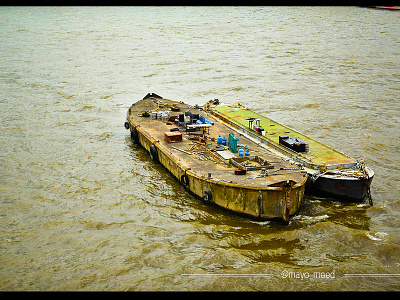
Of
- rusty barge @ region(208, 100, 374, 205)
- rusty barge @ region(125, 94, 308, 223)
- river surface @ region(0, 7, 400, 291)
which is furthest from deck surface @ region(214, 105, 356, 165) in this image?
river surface @ region(0, 7, 400, 291)

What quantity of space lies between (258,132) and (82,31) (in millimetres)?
52171

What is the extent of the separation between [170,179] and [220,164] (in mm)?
2740

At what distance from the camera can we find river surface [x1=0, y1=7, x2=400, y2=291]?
1216 centimetres

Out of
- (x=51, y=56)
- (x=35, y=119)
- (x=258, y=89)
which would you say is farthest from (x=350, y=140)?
(x=51, y=56)

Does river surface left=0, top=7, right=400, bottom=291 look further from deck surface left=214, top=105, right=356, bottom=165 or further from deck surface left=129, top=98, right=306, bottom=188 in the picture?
deck surface left=214, top=105, right=356, bottom=165

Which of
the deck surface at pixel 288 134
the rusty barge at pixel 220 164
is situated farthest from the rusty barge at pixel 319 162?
the rusty barge at pixel 220 164

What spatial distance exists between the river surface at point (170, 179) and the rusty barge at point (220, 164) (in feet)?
2.06

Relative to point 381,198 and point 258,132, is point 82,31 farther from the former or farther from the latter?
point 381,198

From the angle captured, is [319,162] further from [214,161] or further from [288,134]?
[214,161]

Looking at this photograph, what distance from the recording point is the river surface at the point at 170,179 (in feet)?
39.9

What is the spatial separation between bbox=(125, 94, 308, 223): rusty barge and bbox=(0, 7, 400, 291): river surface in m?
0.63

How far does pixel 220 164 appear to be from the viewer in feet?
53.8

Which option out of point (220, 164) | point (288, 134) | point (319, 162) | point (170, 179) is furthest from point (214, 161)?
point (288, 134)

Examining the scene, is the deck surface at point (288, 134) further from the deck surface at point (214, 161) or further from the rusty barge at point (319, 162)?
the deck surface at point (214, 161)
